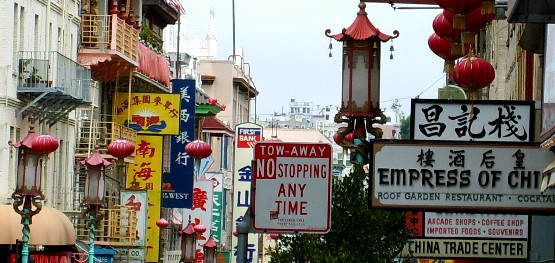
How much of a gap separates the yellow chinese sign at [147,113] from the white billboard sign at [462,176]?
43.5m

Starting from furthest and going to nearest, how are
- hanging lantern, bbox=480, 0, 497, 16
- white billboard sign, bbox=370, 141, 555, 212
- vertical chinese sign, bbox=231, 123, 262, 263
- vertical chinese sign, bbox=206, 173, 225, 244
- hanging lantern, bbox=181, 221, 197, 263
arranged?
vertical chinese sign, bbox=206, 173, 225, 244
vertical chinese sign, bbox=231, 123, 262, 263
hanging lantern, bbox=181, 221, 197, 263
hanging lantern, bbox=480, 0, 497, 16
white billboard sign, bbox=370, 141, 555, 212

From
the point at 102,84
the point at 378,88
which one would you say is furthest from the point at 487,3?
the point at 102,84

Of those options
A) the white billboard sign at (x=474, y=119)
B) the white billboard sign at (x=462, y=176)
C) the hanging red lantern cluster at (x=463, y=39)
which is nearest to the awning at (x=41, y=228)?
the hanging red lantern cluster at (x=463, y=39)

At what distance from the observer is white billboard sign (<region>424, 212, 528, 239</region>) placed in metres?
20.2

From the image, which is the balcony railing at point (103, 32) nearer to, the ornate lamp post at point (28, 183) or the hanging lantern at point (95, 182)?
the hanging lantern at point (95, 182)

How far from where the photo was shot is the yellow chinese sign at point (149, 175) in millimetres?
60119

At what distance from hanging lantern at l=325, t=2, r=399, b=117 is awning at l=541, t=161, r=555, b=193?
2.96 metres

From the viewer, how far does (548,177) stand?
1307cm

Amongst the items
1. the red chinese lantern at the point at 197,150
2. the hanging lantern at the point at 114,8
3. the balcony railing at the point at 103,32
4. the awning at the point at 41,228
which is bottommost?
the awning at the point at 41,228

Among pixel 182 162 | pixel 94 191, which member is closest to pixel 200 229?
pixel 182 162

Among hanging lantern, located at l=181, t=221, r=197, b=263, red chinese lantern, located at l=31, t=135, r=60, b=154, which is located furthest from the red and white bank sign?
hanging lantern, located at l=181, t=221, r=197, b=263

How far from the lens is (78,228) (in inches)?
2098

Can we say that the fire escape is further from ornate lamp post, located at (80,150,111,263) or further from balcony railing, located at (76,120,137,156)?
ornate lamp post, located at (80,150,111,263)

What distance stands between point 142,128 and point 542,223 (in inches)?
1630
